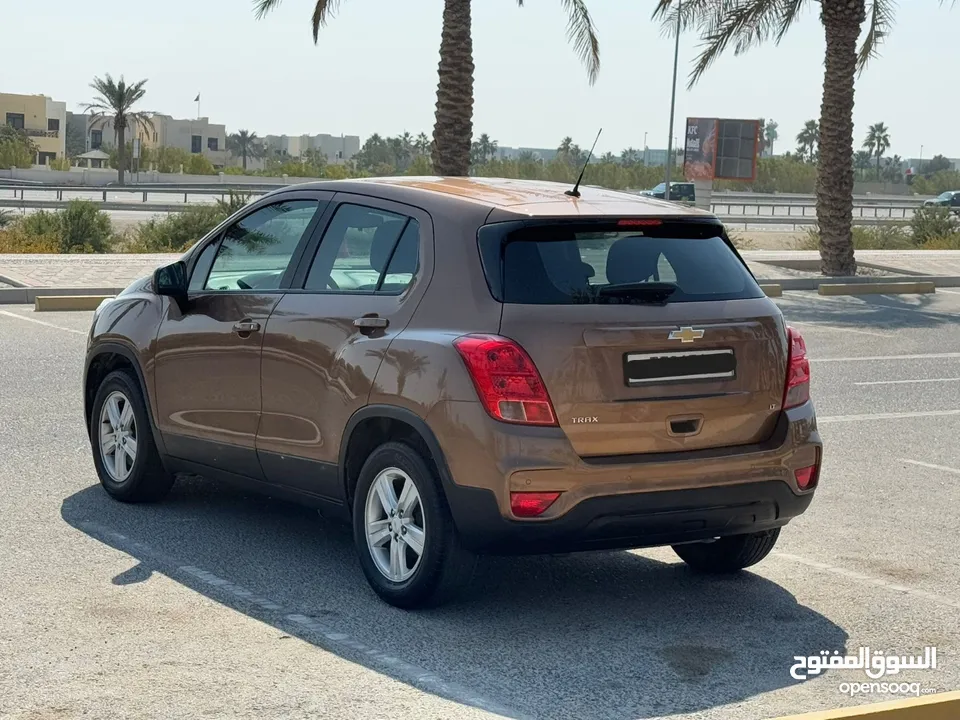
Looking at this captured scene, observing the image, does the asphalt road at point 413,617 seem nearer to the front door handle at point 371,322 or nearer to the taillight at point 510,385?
the taillight at point 510,385

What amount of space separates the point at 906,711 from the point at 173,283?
427 cm

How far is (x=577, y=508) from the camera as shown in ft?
17.9

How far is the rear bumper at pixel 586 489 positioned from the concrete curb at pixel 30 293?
13.9 meters

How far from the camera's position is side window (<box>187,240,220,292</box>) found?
728 cm

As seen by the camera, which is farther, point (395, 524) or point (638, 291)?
point (395, 524)

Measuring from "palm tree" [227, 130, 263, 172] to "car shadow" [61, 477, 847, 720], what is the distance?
139 meters

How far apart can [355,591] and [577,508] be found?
1.25m

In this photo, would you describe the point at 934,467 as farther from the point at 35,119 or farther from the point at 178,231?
the point at 35,119

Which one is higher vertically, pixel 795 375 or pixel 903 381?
pixel 795 375

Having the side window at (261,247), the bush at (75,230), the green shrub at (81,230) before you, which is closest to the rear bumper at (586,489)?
the side window at (261,247)

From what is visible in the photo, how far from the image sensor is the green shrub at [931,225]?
1518 inches

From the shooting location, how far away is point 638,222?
595 centimetres

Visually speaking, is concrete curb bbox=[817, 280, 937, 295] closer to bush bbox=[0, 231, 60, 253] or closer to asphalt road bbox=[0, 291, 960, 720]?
bush bbox=[0, 231, 60, 253]

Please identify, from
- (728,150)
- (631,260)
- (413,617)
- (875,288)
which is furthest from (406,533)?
(728,150)
